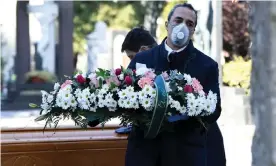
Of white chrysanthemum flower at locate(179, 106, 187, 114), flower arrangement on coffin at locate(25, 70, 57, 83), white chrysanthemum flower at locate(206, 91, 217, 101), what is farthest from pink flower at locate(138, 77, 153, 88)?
flower arrangement on coffin at locate(25, 70, 57, 83)

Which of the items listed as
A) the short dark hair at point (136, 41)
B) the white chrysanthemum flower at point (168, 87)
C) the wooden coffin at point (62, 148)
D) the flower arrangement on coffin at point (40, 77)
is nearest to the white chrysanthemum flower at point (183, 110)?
the white chrysanthemum flower at point (168, 87)

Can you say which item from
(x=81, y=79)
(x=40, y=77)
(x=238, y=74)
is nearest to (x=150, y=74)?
(x=81, y=79)

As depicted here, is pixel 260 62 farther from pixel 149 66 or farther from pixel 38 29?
pixel 38 29

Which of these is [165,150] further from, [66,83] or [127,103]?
[66,83]

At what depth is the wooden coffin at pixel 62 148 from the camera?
3883mm

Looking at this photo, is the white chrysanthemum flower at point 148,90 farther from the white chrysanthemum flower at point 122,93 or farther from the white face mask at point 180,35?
the white face mask at point 180,35

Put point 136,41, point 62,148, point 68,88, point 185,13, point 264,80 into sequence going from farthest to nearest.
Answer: point 136,41 < point 62,148 < point 185,13 < point 68,88 < point 264,80

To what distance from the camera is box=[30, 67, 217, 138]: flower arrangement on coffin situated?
2836 mm

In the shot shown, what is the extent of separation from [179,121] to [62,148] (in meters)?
1.33

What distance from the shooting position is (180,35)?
122 inches

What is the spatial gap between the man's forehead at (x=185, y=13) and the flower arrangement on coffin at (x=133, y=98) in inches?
13.5

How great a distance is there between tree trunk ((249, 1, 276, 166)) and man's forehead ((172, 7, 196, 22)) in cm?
150

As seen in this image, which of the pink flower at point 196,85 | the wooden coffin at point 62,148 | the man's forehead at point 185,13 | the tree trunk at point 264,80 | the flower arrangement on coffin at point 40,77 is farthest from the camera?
the flower arrangement on coffin at point 40,77

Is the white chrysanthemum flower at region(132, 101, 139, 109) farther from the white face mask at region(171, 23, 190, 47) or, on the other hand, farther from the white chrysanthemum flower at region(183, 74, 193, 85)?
the white face mask at region(171, 23, 190, 47)
